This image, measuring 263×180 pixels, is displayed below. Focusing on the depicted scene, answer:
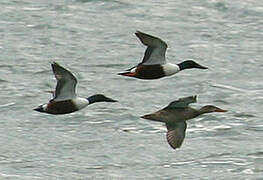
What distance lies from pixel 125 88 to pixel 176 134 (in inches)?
819

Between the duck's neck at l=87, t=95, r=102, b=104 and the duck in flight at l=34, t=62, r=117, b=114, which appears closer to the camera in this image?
the duck in flight at l=34, t=62, r=117, b=114

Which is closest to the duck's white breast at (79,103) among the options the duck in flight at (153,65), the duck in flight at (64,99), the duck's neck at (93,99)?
the duck in flight at (64,99)

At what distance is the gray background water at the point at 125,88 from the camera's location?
3100 cm

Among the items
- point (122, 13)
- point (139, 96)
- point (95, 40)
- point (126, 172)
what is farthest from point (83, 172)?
point (122, 13)

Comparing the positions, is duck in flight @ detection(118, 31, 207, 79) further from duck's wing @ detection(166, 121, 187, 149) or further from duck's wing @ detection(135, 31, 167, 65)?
duck's wing @ detection(166, 121, 187, 149)

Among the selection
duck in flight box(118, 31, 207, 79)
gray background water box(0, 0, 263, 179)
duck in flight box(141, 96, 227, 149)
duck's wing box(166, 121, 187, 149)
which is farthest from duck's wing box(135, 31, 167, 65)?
gray background water box(0, 0, 263, 179)

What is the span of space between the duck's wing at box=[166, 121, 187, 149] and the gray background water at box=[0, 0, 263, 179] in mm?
11208

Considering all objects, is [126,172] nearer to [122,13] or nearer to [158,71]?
[158,71]

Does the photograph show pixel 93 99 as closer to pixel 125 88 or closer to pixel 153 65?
pixel 153 65

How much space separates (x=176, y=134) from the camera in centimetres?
1806

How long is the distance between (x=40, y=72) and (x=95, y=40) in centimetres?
441

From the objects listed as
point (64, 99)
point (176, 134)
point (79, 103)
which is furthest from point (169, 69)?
point (64, 99)

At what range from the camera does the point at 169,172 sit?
29906 millimetres

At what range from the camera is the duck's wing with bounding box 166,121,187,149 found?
1788 cm
